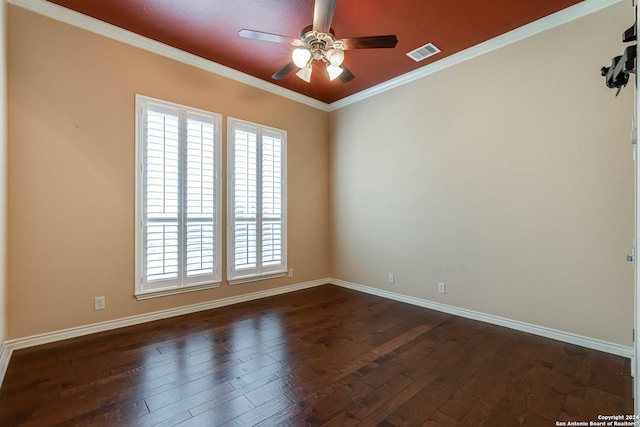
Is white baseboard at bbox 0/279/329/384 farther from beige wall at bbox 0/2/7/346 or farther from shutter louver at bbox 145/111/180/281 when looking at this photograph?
shutter louver at bbox 145/111/180/281

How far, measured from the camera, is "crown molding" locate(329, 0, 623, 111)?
106 inches

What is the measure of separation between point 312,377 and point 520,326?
2324mm

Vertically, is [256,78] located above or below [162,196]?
above

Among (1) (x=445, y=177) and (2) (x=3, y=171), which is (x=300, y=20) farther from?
(2) (x=3, y=171)

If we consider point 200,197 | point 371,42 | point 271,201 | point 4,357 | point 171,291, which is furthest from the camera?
point 271,201

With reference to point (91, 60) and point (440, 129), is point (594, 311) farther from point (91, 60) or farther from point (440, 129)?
point (91, 60)

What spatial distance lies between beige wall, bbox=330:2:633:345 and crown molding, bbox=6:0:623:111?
8cm

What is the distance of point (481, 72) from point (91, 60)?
4.17 metres

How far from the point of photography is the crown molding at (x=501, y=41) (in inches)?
106

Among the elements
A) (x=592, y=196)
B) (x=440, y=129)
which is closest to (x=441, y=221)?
(x=440, y=129)

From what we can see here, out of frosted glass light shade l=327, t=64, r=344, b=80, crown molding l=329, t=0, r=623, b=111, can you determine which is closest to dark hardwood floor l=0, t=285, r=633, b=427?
frosted glass light shade l=327, t=64, r=344, b=80

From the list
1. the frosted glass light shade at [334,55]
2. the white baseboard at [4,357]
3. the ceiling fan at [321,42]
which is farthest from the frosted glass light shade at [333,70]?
the white baseboard at [4,357]

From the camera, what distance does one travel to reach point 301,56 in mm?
2654

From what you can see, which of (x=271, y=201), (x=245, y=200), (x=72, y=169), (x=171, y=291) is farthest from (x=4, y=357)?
(x=271, y=201)
